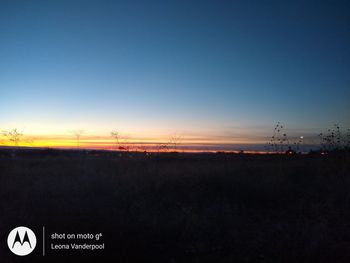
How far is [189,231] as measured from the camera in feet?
25.0

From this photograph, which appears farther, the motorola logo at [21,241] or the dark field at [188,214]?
the dark field at [188,214]

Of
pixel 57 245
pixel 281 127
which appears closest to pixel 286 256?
pixel 57 245

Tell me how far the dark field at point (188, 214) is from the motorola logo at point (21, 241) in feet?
0.40

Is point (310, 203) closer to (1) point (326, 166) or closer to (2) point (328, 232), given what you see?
(2) point (328, 232)

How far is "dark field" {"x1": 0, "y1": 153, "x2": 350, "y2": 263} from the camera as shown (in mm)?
6645

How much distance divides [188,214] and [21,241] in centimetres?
375

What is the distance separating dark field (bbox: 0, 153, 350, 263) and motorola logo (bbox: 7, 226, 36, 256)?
0.12 meters

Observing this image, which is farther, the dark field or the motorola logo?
the dark field

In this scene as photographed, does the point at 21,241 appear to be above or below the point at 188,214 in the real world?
below

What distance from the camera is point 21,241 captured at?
6441 mm

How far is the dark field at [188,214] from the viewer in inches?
262

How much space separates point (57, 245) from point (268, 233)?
457cm

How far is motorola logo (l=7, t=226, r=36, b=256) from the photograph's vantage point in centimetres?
630

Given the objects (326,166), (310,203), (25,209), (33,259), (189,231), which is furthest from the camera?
(326,166)
